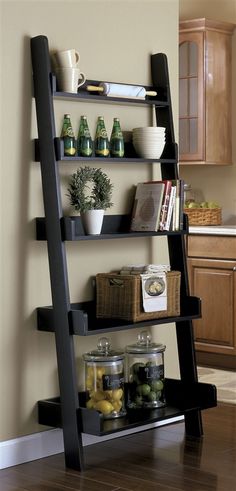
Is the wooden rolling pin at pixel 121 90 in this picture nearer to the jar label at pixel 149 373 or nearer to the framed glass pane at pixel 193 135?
the jar label at pixel 149 373

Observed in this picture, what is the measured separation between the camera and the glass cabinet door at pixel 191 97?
6.53 meters

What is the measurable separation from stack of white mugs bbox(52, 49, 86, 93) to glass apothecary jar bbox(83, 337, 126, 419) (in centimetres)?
116

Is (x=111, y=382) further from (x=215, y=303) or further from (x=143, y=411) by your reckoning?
(x=215, y=303)

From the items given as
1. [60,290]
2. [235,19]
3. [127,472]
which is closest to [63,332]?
[60,290]

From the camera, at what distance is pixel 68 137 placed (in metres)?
3.99

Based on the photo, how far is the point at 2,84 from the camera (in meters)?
3.89

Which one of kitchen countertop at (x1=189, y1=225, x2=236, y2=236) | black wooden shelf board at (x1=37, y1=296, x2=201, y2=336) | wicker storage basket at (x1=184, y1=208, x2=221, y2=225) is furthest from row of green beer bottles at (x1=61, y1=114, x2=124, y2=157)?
wicker storage basket at (x1=184, y1=208, x2=221, y2=225)

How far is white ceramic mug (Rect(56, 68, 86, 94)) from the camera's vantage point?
3.95 meters

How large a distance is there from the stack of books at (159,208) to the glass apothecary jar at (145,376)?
1.65ft

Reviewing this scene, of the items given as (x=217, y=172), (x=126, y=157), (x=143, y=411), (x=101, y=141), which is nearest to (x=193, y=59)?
(x=217, y=172)

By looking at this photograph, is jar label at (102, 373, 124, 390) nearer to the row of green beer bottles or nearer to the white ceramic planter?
the white ceramic planter

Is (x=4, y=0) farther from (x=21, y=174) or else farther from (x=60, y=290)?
(x=60, y=290)

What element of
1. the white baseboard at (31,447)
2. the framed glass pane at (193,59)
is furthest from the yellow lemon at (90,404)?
the framed glass pane at (193,59)

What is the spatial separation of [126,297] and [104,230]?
0.37 metres
